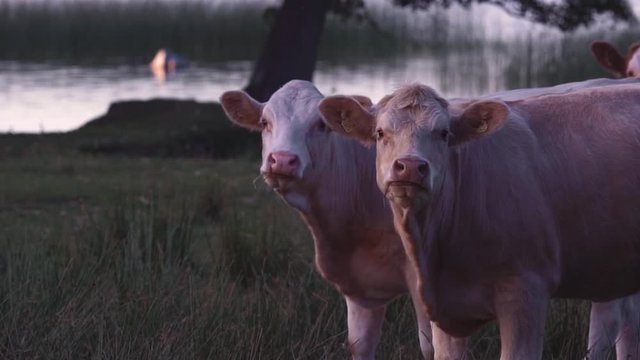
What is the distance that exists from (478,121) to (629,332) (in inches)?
82.9

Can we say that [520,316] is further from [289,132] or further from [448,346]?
[289,132]

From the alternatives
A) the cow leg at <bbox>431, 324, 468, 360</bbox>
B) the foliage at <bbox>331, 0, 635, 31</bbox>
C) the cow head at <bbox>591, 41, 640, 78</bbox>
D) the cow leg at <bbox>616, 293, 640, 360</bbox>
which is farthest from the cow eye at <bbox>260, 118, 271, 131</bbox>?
the foliage at <bbox>331, 0, 635, 31</bbox>

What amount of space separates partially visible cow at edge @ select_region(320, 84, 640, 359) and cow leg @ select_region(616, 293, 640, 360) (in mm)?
978

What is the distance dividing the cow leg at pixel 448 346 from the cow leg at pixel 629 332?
3.89 feet

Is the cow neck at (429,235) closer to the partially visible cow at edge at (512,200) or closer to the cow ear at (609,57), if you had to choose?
the partially visible cow at edge at (512,200)

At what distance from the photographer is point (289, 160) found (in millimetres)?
5871

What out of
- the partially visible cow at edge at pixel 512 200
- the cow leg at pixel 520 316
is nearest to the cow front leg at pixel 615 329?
the partially visible cow at edge at pixel 512 200

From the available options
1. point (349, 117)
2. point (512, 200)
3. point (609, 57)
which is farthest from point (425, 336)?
point (609, 57)

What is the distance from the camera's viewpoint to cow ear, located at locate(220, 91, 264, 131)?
637 centimetres

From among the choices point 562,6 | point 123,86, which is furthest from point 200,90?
point 562,6

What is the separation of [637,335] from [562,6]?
12.5 m

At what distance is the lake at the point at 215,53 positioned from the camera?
22.7m

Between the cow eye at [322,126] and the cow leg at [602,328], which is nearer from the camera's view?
the cow eye at [322,126]

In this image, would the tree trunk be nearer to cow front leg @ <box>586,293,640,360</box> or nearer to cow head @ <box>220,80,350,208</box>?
cow front leg @ <box>586,293,640,360</box>
